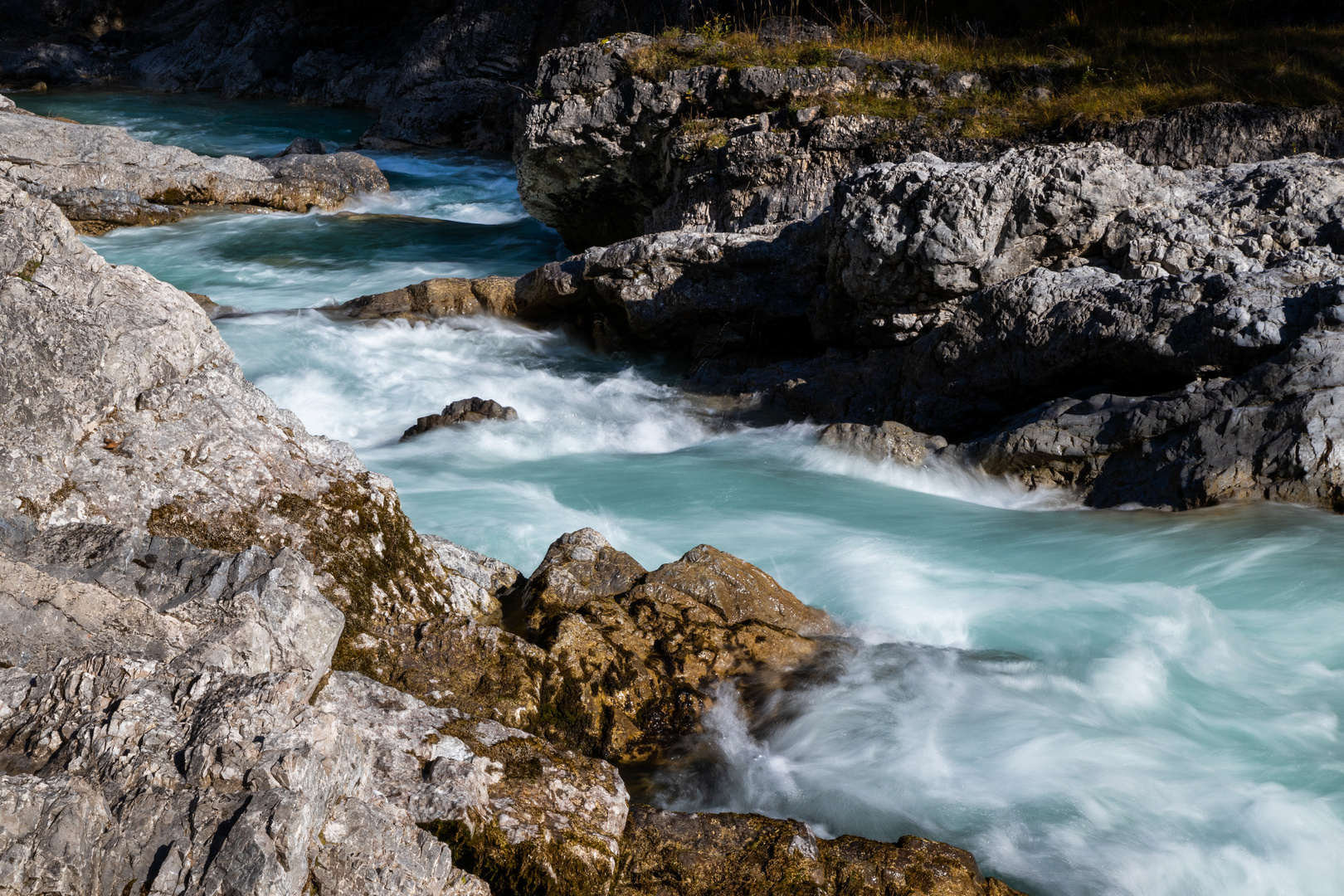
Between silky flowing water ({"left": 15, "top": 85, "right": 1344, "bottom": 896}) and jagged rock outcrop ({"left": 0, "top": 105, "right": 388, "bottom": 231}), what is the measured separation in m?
6.57

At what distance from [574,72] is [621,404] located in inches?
222

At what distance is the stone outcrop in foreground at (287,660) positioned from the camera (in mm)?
2133

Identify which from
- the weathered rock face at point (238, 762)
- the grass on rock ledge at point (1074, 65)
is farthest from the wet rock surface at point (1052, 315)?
the weathered rock face at point (238, 762)

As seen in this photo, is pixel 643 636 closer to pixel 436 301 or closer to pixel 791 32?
pixel 436 301

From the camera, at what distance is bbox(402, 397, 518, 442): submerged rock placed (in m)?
8.31

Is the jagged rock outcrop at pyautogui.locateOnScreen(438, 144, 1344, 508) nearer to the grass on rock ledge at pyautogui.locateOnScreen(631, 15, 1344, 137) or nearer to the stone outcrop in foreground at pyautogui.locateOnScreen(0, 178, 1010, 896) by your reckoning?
the grass on rock ledge at pyautogui.locateOnScreen(631, 15, 1344, 137)

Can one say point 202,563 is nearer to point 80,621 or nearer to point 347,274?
point 80,621

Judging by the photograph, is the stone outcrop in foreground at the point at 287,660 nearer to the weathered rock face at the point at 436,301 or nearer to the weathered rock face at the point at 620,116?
the weathered rock face at the point at 436,301

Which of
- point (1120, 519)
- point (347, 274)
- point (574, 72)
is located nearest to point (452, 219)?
point (347, 274)

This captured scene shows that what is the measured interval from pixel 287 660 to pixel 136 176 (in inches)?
608

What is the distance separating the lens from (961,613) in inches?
198

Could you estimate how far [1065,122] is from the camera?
34.0ft

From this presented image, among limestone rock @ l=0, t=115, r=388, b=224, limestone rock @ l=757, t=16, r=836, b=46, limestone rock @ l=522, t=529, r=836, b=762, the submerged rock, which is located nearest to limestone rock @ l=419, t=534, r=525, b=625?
limestone rock @ l=522, t=529, r=836, b=762

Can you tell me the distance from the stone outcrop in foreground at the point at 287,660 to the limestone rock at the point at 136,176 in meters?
12.8
